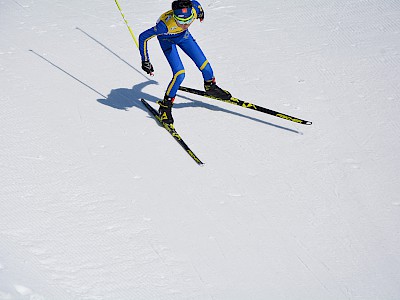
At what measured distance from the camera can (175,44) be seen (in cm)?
604

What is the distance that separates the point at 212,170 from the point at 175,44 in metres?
1.64

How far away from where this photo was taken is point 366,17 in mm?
8836

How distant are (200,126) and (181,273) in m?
2.48

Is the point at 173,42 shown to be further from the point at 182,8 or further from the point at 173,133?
the point at 173,133

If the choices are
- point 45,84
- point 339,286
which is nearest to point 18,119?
point 45,84

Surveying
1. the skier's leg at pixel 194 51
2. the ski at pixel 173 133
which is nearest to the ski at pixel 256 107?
the skier's leg at pixel 194 51

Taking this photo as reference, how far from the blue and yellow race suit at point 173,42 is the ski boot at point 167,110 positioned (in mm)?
66

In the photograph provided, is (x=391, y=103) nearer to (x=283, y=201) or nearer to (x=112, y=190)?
(x=283, y=201)

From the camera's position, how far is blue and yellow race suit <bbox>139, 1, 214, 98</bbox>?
18.8ft

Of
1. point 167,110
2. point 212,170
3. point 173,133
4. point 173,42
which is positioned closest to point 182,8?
point 173,42

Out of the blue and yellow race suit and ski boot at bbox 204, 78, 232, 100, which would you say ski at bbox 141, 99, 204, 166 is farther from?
ski boot at bbox 204, 78, 232, 100

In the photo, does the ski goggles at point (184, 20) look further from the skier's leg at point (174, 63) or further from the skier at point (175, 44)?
the skier's leg at point (174, 63)

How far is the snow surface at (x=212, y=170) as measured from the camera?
13.5ft

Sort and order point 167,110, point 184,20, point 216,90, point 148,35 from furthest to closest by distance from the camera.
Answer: point 216,90 < point 167,110 < point 148,35 < point 184,20
